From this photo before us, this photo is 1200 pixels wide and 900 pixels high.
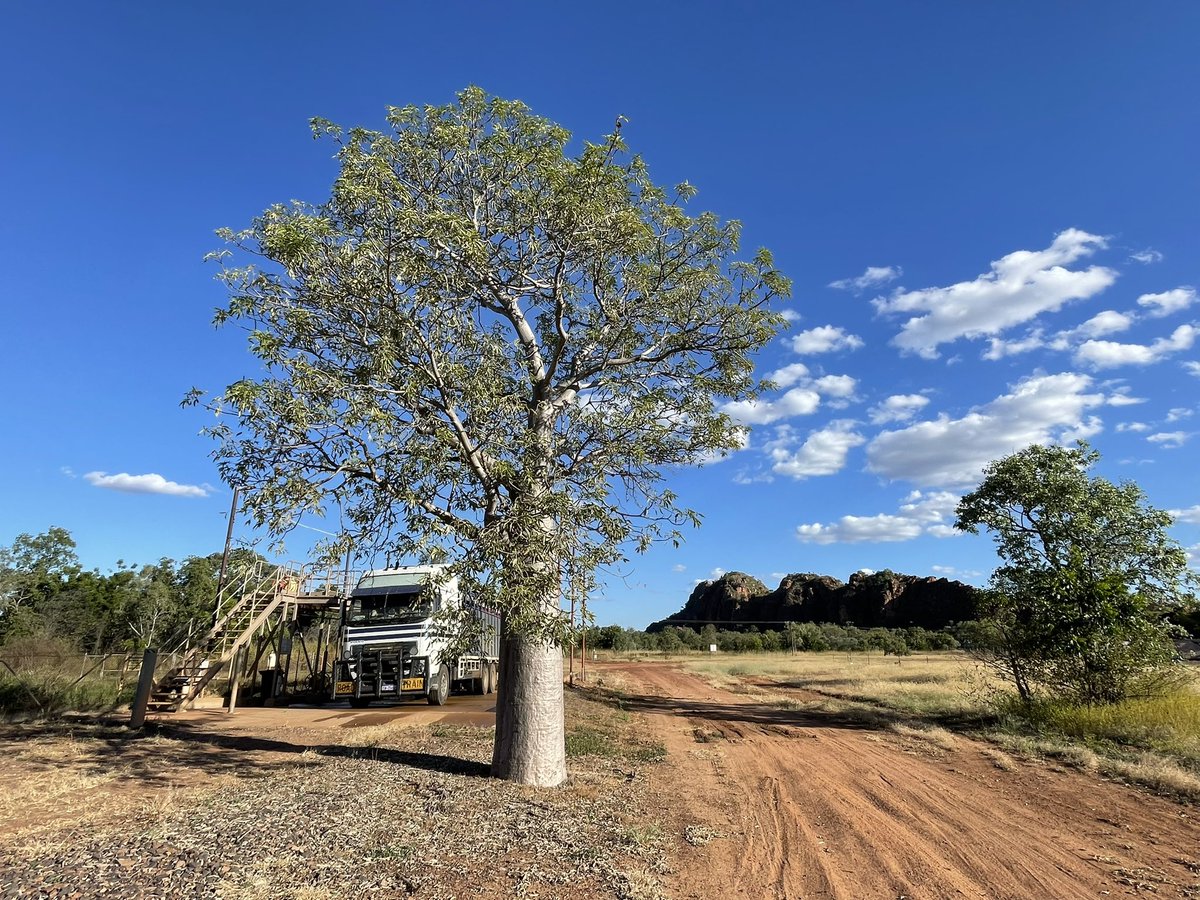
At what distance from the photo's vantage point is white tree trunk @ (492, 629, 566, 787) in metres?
8.53

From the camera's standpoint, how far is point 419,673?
59.6ft

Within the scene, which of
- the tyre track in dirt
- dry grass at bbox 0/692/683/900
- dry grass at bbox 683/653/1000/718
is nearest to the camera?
dry grass at bbox 0/692/683/900

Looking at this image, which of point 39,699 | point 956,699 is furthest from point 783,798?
point 39,699

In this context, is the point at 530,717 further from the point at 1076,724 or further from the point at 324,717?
the point at 1076,724

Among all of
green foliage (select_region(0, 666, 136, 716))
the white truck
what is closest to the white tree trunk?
the white truck

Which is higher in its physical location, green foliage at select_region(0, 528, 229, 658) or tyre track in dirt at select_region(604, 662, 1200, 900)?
green foliage at select_region(0, 528, 229, 658)

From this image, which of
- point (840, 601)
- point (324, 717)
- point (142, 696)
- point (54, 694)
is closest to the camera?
point (142, 696)

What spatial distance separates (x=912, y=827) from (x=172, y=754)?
424 inches

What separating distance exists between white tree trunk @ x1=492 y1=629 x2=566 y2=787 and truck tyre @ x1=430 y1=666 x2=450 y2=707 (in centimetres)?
1040

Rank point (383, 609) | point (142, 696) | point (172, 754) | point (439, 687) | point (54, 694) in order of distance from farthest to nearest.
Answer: point (439, 687), point (383, 609), point (54, 694), point (142, 696), point (172, 754)

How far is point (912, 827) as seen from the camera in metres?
7.23

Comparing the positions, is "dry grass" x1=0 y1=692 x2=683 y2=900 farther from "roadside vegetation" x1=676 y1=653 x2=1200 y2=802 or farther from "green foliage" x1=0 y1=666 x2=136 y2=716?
"roadside vegetation" x1=676 y1=653 x2=1200 y2=802

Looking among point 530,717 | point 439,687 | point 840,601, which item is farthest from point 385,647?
point 840,601

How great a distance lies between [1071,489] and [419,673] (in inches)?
656
